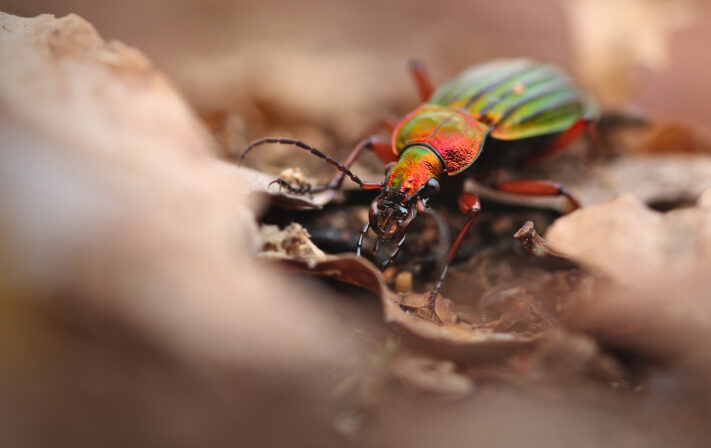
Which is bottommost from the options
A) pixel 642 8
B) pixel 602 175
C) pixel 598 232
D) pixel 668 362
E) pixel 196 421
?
pixel 196 421

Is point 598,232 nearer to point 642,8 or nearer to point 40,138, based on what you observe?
point 40,138

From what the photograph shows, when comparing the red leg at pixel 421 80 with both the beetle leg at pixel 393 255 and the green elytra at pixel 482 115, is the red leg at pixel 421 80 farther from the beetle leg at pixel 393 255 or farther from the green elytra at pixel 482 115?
the beetle leg at pixel 393 255

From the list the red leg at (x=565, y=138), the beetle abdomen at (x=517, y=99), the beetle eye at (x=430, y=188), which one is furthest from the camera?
the red leg at (x=565, y=138)

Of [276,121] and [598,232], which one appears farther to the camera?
[276,121]

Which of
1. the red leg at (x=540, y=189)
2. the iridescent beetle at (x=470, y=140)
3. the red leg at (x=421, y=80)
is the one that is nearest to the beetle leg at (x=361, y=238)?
the iridescent beetle at (x=470, y=140)

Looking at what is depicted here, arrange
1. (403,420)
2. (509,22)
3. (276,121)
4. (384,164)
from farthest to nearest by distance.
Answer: (509,22), (276,121), (384,164), (403,420)

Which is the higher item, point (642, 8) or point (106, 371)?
point (642, 8)

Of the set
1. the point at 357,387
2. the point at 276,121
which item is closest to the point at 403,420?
the point at 357,387

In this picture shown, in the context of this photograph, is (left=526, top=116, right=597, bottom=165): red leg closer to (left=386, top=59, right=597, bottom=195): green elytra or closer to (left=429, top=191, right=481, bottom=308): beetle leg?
(left=386, top=59, right=597, bottom=195): green elytra
